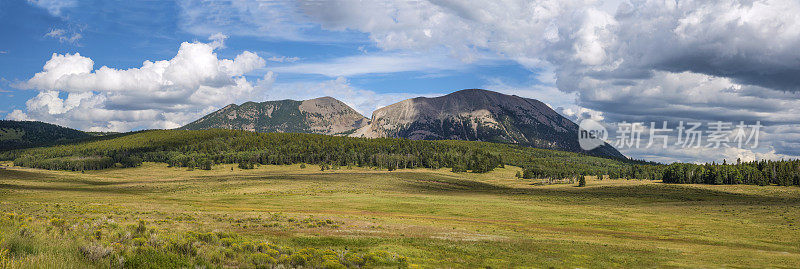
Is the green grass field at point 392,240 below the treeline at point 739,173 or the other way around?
below

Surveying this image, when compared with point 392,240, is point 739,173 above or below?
above

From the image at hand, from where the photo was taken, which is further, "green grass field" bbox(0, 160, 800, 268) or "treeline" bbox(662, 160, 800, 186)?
"treeline" bbox(662, 160, 800, 186)

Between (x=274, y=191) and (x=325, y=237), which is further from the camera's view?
(x=274, y=191)

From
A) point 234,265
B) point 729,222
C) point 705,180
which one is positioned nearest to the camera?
point 234,265

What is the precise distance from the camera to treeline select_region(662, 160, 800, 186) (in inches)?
5212

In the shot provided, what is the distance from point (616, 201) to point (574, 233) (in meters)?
63.2

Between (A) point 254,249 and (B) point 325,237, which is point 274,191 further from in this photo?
(A) point 254,249

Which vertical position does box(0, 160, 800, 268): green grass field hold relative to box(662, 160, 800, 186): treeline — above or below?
below

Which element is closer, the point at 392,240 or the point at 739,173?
the point at 392,240

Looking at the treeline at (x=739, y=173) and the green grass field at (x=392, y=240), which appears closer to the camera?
the green grass field at (x=392, y=240)

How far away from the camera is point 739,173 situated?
486 feet

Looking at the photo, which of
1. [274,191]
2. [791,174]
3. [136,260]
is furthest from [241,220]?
[791,174]

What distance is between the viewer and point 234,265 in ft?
64.8

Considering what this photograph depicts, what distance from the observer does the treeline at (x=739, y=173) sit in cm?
13238
